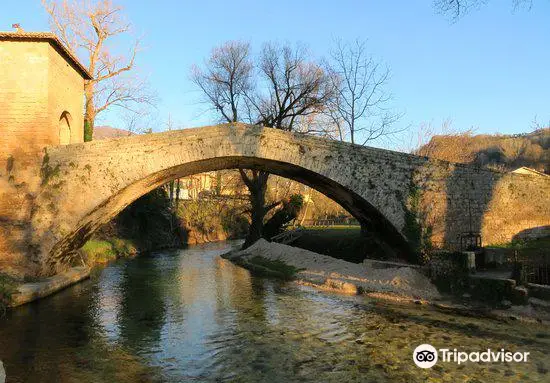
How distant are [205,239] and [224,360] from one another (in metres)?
32.7

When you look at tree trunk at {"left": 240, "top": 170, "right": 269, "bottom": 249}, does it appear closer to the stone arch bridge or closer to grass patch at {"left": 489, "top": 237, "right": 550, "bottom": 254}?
the stone arch bridge

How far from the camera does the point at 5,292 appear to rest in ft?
34.8

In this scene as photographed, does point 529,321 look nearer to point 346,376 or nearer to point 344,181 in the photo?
point 346,376

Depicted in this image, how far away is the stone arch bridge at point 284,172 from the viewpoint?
13156mm

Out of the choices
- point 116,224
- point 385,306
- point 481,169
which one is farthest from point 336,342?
point 116,224

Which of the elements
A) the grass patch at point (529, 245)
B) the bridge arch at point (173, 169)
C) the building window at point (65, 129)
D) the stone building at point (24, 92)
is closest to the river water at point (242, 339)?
the bridge arch at point (173, 169)

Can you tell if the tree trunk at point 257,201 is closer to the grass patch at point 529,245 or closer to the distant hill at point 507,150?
the grass patch at point 529,245

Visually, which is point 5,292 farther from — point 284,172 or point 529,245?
point 529,245

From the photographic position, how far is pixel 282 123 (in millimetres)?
26719

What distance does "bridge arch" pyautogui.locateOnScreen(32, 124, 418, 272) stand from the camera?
1319cm

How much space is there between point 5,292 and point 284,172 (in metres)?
9.66

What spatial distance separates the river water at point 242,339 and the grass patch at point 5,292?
0.36m

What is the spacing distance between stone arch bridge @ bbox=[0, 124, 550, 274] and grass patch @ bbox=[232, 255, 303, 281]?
12.6 feet

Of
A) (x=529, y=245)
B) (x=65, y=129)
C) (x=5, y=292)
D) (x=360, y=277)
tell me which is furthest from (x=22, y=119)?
(x=529, y=245)
